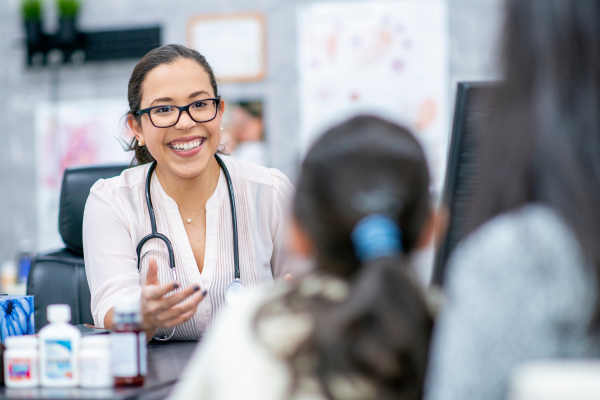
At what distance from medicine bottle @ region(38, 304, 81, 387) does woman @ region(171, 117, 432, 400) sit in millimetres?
348

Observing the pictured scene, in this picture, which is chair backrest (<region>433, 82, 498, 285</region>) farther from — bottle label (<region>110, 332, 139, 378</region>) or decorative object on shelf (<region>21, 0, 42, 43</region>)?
decorative object on shelf (<region>21, 0, 42, 43</region>)

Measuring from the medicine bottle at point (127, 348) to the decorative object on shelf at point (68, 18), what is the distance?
220 centimetres

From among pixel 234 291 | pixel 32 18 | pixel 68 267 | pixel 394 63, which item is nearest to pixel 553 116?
pixel 234 291

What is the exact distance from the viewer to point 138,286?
1.41 meters

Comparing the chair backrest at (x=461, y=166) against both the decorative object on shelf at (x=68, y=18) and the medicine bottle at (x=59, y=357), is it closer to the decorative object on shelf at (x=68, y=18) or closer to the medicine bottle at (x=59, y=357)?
the medicine bottle at (x=59, y=357)

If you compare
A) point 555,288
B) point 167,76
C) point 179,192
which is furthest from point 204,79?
point 555,288

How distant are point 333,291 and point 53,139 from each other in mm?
2581

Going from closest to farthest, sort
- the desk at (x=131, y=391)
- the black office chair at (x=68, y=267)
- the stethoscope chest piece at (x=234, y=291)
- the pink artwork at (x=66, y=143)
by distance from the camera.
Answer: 1. the desk at (x=131, y=391)
2. the stethoscope chest piece at (x=234, y=291)
3. the black office chair at (x=68, y=267)
4. the pink artwork at (x=66, y=143)

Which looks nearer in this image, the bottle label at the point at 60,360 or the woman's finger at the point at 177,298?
the bottle label at the point at 60,360

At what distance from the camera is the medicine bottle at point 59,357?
3.08 feet

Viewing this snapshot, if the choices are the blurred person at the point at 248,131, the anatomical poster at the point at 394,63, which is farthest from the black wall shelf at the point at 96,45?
the anatomical poster at the point at 394,63

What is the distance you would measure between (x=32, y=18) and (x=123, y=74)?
478 mm

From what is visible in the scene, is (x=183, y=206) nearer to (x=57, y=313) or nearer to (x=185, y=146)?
(x=185, y=146)

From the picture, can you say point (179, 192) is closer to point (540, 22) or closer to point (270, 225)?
point (270, 225)
